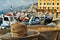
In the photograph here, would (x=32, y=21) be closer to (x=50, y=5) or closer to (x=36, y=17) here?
(x=36, y=17)

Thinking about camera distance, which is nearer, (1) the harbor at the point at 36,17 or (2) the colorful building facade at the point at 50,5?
(1) the harbor at the point at 36,17

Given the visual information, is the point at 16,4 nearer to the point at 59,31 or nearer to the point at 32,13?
the point at 32,13

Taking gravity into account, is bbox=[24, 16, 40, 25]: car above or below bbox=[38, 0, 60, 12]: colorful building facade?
below

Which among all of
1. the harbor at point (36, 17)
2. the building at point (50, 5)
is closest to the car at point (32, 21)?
the harbor at point (36, 17)

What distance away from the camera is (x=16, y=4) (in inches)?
71.7

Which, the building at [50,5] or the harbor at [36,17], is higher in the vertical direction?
the building at [50,5]

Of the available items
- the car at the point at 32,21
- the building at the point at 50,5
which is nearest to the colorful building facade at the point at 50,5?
the building at the point at 50,5

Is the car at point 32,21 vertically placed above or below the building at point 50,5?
below

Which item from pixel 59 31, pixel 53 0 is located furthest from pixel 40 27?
pixel 53 0

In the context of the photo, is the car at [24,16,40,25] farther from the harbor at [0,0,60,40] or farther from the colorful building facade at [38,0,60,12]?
the colorful building facade at [38,0,60,12]

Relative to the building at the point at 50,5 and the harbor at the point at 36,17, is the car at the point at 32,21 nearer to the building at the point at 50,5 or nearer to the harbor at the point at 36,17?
the harbor at the point at 36,17

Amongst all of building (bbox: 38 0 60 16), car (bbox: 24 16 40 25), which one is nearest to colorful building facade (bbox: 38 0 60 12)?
building (bbox: 38 0 60 16)

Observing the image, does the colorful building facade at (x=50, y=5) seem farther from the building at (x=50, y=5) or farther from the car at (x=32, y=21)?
the car at (x=32, y=21)

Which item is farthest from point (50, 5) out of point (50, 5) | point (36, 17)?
point (36, 17)
